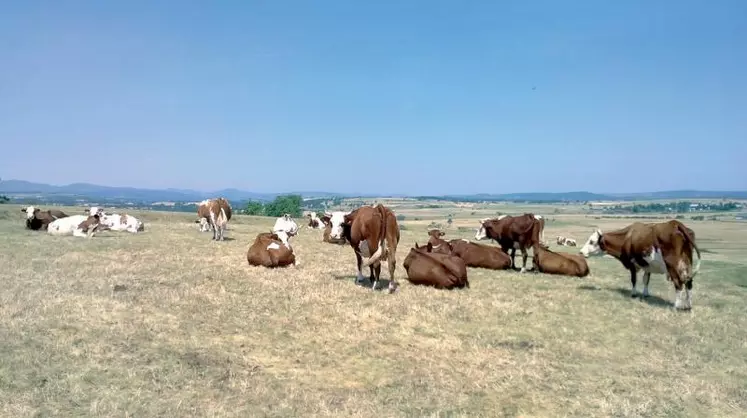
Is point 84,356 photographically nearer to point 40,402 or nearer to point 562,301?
point 40,402

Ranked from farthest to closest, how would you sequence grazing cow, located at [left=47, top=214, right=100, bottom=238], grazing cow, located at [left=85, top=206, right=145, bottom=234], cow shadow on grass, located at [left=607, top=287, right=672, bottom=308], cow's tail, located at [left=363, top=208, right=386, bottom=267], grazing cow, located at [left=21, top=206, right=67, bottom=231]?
grazing cow, located at [left=85, top=206, right=145, bottom=234] < grazing cow, located at [left=21, top=206, right=67, bottom=231] < grazing cow, located at [left=47, top=214, right=100, bottom=238] < cow's tail, located at [left=363, top=208, right=386, bottom=267] < cow shadow on grass, located at [left=607, top=287, right=672, bottom=308]

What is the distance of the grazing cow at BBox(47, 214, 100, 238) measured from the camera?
2475cm

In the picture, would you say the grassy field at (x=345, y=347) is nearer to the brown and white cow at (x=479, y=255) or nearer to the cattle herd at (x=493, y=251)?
the cattle herd at (x=493, y=251)

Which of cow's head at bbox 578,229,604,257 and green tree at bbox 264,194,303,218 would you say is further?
green tree at bbox 264,194,303,218

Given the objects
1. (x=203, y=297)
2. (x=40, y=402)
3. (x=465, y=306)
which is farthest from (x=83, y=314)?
(x=465, y=306)

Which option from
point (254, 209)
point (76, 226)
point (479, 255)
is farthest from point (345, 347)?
point (254, 209)

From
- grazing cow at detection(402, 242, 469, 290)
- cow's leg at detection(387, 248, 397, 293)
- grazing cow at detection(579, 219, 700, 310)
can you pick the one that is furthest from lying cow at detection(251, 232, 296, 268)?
grazing cow at detection(579, 219, 700, 310)

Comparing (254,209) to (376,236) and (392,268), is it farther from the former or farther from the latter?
(392,268)

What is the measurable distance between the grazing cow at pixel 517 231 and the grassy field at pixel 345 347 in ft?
10.4

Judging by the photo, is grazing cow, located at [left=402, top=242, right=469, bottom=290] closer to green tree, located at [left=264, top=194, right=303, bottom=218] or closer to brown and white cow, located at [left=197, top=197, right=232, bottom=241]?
brown and white cow, located at [left=197, top=197, right=232, bottom=241]

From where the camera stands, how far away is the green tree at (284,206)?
77375mm

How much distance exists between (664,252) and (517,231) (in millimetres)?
6396

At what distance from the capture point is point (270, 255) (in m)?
17.3

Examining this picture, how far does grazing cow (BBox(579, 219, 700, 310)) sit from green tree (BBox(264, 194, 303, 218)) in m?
63.4
